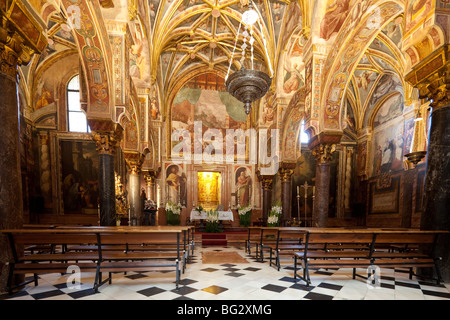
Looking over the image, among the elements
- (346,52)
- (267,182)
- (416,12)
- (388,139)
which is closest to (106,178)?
(416,12)

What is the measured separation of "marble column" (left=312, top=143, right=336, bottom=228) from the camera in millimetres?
7297

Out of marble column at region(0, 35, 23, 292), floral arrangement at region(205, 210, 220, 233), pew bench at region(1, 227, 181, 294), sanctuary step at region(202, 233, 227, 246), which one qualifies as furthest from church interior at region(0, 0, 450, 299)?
sanctuary step at region(202, 233, 227, 246)

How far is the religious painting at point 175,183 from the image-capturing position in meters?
16.2

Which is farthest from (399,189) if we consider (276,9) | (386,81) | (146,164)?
(146,164)

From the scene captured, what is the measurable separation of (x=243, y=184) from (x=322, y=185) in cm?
954

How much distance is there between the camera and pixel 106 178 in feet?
21.9

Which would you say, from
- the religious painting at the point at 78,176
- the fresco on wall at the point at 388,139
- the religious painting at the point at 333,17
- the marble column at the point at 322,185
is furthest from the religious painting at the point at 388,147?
the religious painting at the point at 78,176

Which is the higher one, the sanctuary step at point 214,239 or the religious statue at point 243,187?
the religious statue at point 243,187

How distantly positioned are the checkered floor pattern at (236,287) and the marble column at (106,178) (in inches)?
80.0

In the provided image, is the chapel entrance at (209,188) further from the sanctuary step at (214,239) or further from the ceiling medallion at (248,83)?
the ceiling medallion at (248,83)

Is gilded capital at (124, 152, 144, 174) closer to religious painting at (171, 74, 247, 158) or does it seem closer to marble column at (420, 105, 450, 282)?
religious painting at (171, 74, 247, 158)

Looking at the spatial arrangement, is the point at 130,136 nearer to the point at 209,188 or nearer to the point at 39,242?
the point at 39,242

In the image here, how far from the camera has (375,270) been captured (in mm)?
4742
